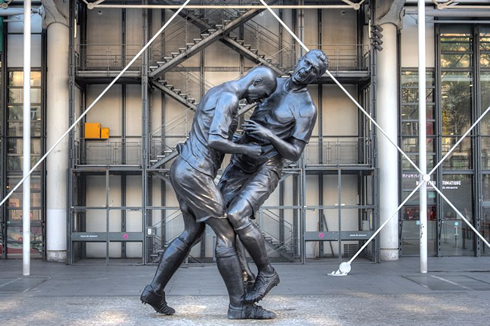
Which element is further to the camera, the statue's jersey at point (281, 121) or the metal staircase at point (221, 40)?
the metal staircase at point (221, 40)

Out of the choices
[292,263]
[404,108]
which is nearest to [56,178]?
[292,263]

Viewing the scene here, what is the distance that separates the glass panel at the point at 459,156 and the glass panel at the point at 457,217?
1.02 feet

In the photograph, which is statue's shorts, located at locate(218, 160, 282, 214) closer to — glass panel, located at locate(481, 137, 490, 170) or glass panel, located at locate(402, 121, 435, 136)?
glass panel, located at locate(402, 121, 435, 136)

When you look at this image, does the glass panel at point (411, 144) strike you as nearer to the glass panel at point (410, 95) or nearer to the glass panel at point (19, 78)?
the glass panel at point (410, 95)

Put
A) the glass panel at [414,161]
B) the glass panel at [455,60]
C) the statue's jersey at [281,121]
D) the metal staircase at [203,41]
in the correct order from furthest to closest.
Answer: the glass panel at [455,60]
the glass panel at [414,161]
the metal staircase at [203,41]
the statue's jersey at [281,121]

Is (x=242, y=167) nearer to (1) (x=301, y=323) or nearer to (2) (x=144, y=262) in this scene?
(1) (x=301, y=323)

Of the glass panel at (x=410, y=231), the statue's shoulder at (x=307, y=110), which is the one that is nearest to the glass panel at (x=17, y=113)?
the glass panel at (x=410, y=231)

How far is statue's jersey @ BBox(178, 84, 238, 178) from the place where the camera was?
5758 mm

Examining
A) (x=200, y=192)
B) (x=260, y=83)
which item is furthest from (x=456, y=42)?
(x=200, y=192)

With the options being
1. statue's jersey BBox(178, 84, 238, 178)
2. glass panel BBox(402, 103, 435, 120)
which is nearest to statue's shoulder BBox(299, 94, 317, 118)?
statue's jersey BBox(178, 84, 238, 178)

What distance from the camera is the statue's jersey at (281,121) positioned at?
6.19m

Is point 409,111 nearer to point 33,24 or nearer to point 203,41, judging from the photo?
point 203,41

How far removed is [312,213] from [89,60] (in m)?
8.12

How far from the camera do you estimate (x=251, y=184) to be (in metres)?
6.05
